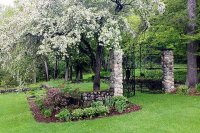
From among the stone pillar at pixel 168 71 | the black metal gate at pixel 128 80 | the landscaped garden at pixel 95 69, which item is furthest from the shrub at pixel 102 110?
the stone pillar at pixel 168 71

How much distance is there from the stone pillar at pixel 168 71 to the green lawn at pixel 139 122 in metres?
3.20

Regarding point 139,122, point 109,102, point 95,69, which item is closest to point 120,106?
point 109,102

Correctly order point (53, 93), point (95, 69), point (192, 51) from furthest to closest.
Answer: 1. point (192, 51)
2. point (95, 69)
3. point (53, 93)

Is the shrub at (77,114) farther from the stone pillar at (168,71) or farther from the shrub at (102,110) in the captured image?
the stone pillar at (168,71)

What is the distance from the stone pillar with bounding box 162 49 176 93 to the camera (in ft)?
64.2

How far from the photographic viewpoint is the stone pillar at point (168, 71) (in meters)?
19.6

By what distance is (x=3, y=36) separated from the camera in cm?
1566

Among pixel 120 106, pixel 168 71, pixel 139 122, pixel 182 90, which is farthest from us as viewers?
pixel 168 71

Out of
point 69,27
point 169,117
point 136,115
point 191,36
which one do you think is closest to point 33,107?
point 69,27

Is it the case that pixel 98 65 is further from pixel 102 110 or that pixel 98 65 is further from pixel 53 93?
pixel 102 110

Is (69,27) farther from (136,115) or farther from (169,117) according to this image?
(169,117)

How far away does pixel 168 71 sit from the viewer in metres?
19.7

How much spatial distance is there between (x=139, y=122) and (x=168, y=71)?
7.85m

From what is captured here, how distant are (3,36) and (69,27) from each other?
10.9 ft
